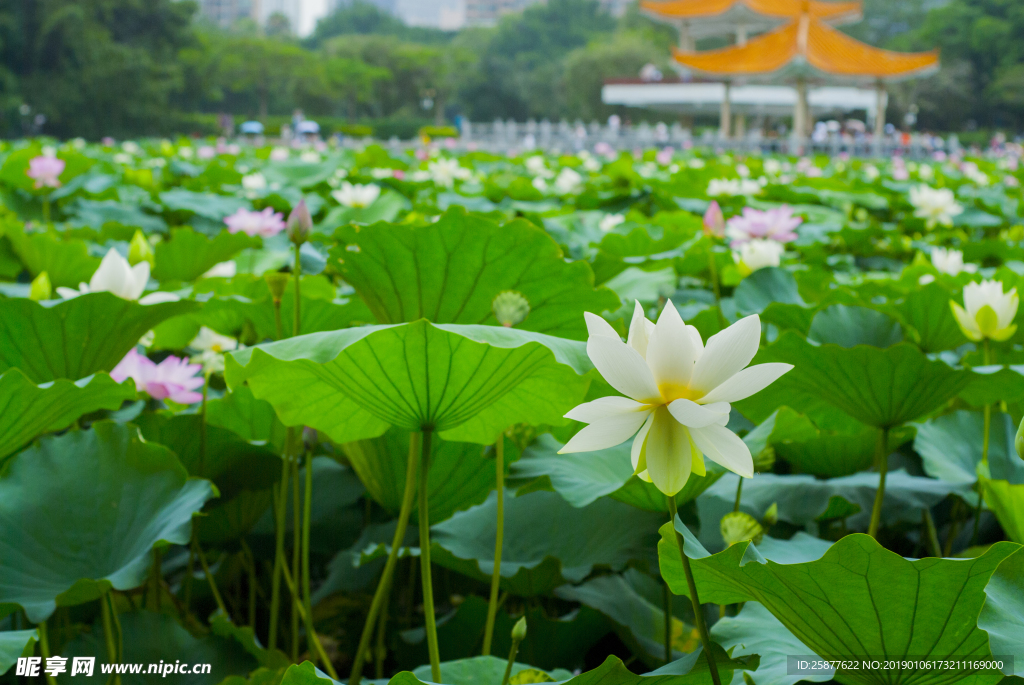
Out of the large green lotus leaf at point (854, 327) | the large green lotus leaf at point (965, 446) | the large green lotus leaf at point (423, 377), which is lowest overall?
the large green lotus leaf at point (965, 446)

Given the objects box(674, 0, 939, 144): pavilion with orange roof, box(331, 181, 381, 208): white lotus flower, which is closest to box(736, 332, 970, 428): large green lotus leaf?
box(331, 181, 381, 208): white lotus flower

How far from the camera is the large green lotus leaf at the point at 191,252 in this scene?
147 cm

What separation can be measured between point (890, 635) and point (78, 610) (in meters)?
0.78

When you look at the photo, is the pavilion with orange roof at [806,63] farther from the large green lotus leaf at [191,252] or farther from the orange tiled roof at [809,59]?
the large green lotus leaf at [191,252]

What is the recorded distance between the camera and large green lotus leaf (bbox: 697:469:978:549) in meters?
0.83

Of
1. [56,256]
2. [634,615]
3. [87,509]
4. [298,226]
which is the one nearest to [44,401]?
[87,509]

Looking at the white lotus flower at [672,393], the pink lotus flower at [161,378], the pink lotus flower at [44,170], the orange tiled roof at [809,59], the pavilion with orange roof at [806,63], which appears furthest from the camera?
the orange tiled roof at [809,59]

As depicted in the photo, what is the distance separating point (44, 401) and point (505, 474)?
397mm

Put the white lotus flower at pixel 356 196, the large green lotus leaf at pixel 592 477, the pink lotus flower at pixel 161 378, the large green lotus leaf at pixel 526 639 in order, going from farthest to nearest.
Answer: the white lotus flower at pixel 356 196, the pink lotus flower at pixel 161 378, the large green lotus leaf at pixel 526 639, the large green lotus leaf at pixel 592 477

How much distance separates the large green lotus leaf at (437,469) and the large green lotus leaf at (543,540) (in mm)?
28

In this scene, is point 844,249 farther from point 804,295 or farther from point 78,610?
point 78,610

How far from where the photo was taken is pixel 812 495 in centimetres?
85

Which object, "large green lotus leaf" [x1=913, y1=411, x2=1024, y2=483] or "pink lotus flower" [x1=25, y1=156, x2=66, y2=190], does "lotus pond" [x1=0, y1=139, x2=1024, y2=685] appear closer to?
"large green lotus leaf" [x1=913, y1=411, x2=1024, y2=483]

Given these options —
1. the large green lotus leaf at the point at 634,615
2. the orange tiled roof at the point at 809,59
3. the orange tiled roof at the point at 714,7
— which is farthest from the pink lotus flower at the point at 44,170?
the orange tiled roof at the point at 714,7
